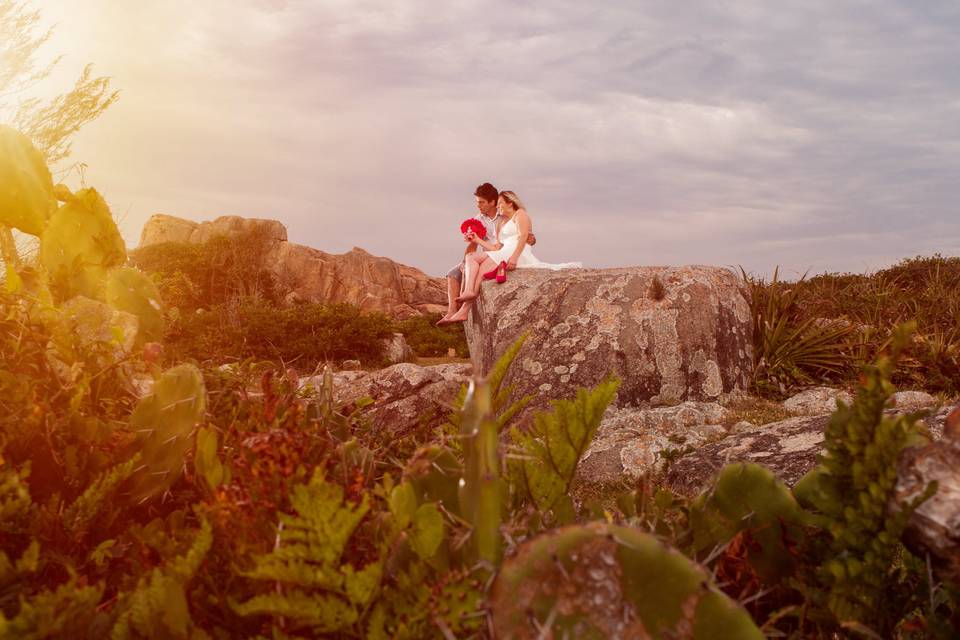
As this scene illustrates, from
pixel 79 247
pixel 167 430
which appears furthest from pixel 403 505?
pixel 79 247

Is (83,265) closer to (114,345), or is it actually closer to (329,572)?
(114,345)

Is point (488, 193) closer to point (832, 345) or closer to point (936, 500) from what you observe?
point (832, 345)

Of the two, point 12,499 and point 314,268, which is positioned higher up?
point 314,268

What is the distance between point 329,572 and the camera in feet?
2.65

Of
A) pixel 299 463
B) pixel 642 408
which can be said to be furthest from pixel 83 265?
pixel 642 408

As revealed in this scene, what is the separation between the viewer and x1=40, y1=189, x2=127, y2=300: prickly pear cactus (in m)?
1.60

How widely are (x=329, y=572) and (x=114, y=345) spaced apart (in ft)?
2.43

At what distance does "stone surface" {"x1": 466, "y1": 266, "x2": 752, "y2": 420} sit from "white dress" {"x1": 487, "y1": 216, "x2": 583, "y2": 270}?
185 cm

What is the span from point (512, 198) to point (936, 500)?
503 inches

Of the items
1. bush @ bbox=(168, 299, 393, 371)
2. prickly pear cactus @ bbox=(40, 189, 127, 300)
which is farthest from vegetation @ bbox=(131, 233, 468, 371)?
prickly pear cactus @ bbox=(40, 189, 127, 300)

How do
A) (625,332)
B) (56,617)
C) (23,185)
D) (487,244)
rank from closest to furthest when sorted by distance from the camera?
(56,617)
(23,185)
(625,332)
(487,244)

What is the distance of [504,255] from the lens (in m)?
12.0

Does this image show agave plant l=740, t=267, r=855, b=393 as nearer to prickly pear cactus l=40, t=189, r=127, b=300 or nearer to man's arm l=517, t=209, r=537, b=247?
man's arm l=517, t=209, r=537, b=247

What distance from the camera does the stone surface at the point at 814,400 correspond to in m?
9.09
